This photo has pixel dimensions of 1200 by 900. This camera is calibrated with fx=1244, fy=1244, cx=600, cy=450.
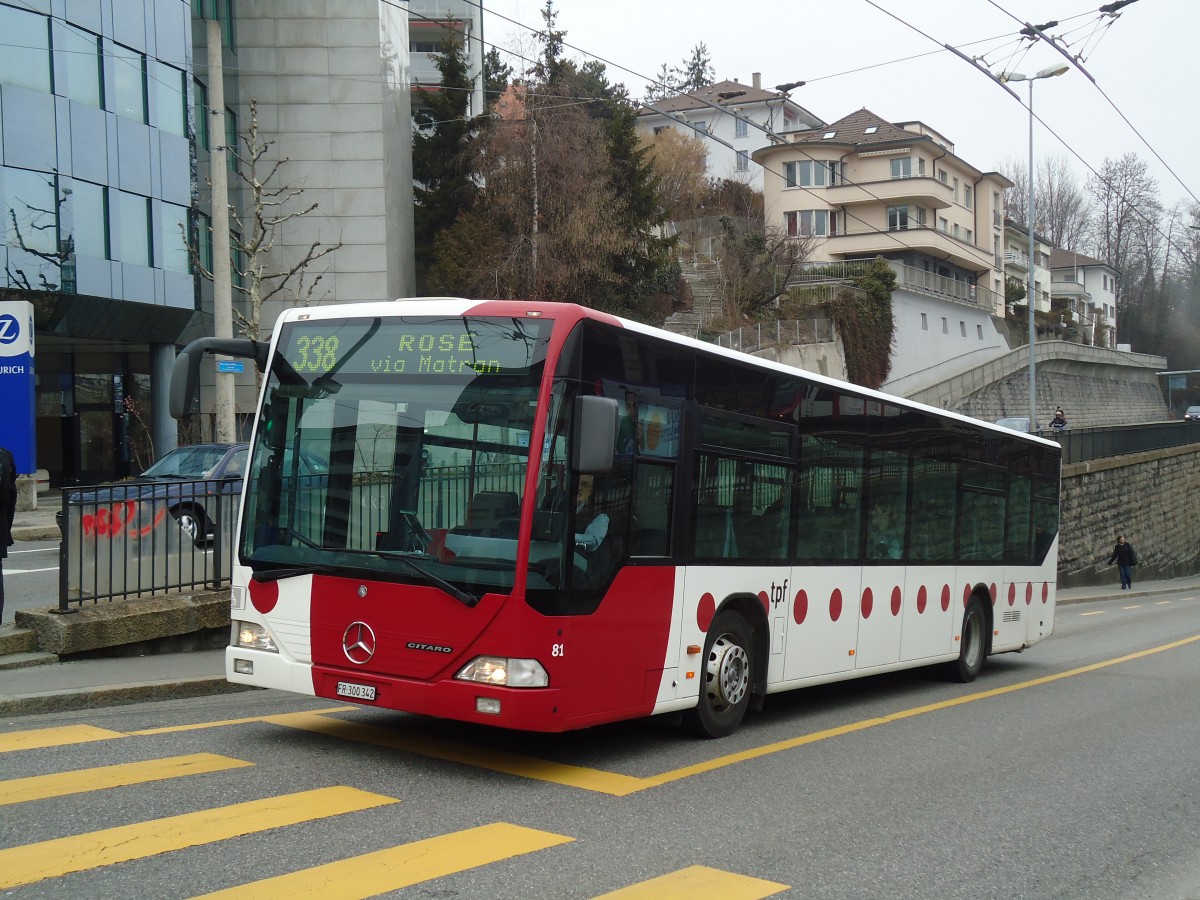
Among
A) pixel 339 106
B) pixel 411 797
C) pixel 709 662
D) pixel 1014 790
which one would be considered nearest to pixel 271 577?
pixel 411 797

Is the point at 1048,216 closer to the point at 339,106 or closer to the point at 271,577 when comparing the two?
the point at 339,106

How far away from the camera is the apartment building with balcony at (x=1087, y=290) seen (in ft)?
342

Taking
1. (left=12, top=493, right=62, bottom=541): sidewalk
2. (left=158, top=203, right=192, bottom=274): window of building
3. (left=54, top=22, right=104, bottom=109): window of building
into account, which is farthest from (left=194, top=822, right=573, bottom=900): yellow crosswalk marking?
(left=158, top=203, right=192, bottom=274): window of building

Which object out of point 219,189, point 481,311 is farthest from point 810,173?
point 481,311

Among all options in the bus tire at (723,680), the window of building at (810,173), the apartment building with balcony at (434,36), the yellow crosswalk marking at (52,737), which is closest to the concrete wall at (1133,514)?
the window of building at (810,173)

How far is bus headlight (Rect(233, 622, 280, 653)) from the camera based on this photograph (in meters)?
7.84

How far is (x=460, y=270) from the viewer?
4297cm

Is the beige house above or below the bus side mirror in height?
above

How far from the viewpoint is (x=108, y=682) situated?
30.8 feet

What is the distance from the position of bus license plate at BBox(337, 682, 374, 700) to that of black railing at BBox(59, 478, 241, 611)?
12.4ft

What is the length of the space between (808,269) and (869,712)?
162ft

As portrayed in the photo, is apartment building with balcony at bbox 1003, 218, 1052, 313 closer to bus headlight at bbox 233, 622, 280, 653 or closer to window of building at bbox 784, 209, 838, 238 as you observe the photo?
window of building at bbox 784, 209, 838, 238

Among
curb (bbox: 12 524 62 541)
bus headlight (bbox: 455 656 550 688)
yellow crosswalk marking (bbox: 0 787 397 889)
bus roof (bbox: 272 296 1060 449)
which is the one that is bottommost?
yellow crosswalk marking (bbox: 0 787 397 889)

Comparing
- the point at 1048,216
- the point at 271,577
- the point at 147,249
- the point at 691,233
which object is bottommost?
the point at 271,577
